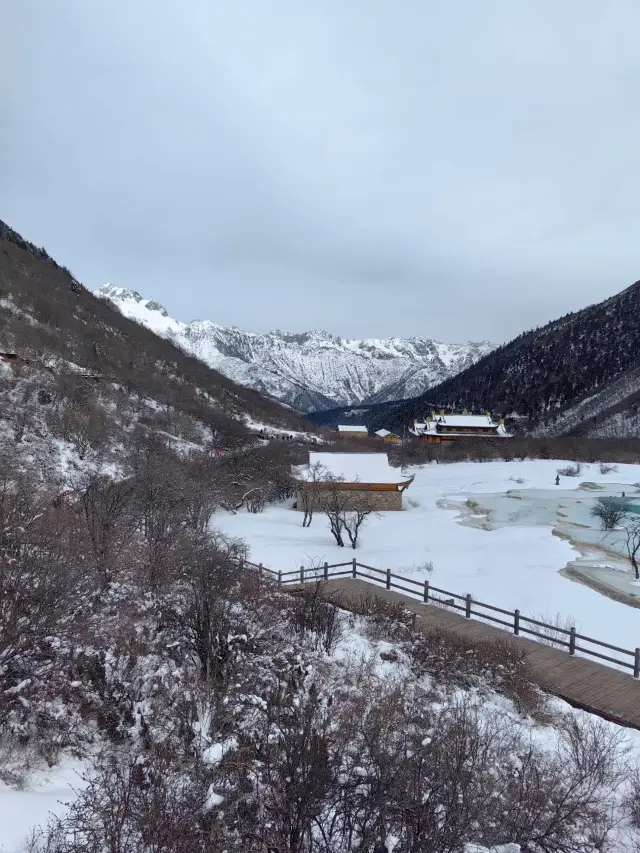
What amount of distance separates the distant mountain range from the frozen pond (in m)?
56.7

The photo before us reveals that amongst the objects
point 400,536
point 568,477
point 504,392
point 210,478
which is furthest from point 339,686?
point 504,392

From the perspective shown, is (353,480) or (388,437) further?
(388,437)

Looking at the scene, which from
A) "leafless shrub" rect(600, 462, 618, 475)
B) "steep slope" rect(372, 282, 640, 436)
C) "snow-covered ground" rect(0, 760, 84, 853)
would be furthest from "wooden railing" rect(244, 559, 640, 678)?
"steep slope" rect(372, 282, 640, 436)

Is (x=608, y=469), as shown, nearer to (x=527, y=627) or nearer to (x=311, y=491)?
(x=311, y=491)

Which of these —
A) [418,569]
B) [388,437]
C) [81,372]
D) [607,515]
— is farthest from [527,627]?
[388,437]

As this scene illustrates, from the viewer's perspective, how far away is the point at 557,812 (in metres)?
5.45

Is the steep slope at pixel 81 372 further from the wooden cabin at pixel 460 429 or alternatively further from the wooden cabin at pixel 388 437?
the wooden cabin at pixel 460 429

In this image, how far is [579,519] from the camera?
120 feet

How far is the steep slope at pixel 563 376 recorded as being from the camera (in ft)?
384

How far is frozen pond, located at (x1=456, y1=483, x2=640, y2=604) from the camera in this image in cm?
2286

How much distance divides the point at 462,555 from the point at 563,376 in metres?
125

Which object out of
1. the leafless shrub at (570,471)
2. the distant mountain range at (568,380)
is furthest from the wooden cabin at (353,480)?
the distant mountain range at (568,380)

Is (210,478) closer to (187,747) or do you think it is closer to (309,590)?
(309,590)

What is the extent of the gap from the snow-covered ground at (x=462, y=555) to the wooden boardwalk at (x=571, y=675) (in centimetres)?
461
